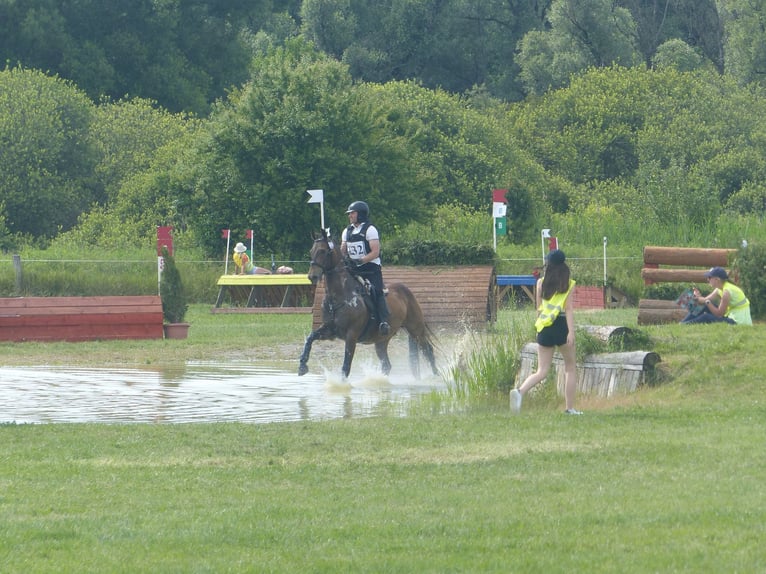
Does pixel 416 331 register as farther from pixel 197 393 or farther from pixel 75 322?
pixel 75 322

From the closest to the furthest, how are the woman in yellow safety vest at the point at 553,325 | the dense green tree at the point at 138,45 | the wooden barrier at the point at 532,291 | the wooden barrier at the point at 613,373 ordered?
the woman in yellow safety vest at the point at 553,325, the wooden barrier at the point at 613,373, the wooden barrier at the point at 532,291, the dense green tree at the point at 138,45

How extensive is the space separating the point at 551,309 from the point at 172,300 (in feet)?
52.2

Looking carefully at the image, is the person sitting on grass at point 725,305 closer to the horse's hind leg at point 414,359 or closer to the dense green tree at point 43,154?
the horse's hind leg at point 414,359

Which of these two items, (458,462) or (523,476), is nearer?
(523,476)

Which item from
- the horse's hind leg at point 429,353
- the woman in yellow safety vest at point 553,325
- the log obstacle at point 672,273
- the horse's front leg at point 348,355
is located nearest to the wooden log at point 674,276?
the log obstacle at point 672,273

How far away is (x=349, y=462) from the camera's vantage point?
962 centimetres

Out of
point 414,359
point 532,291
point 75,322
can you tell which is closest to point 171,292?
point 75,322

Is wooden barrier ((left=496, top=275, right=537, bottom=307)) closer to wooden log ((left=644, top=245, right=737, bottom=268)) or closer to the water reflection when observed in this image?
wooden log ((left=644, top=245, right=737, bottom=268))

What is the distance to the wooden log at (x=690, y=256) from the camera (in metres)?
24.0

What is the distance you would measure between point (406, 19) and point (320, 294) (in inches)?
2616

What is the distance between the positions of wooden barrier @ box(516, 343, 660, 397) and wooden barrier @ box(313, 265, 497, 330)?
9.69 metres

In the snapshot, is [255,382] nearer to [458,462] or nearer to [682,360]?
[682,360]

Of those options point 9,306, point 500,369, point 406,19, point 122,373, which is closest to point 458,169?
point 406,19

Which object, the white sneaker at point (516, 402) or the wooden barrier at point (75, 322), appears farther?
the wooden barrier at point (75, 322)
